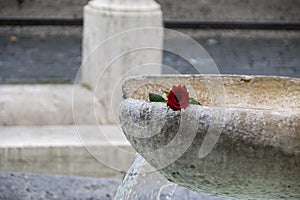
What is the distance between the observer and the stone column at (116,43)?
4449 millimetres

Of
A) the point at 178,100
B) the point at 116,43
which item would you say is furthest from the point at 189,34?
the point at 178,100

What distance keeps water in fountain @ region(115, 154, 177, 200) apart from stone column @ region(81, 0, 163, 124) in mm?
1000

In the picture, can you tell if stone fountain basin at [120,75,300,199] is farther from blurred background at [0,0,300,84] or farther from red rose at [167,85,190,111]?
blurred background at [0,0,300,84]

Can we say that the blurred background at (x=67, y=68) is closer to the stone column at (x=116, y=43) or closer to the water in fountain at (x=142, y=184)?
the stone column at (x=116, y=43)

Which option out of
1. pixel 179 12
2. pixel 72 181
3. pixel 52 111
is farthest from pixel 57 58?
pixel 72 181

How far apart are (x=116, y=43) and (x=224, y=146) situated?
2.41 metres

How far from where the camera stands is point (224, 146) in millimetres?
2127

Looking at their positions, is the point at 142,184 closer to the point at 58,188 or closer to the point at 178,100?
the point at 58,188

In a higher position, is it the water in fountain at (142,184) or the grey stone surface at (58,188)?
the water in fountain at (142,184)

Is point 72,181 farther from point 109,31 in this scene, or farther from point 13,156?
point 109,31

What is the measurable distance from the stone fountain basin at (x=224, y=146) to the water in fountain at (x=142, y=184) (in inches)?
12.8

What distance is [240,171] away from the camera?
2.16 meters

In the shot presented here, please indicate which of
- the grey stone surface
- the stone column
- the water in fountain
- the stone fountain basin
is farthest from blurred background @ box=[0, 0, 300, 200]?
the stone fountain basin

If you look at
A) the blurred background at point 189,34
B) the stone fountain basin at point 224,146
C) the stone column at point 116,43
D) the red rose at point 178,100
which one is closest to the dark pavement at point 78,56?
the blurred background at point 189,34
